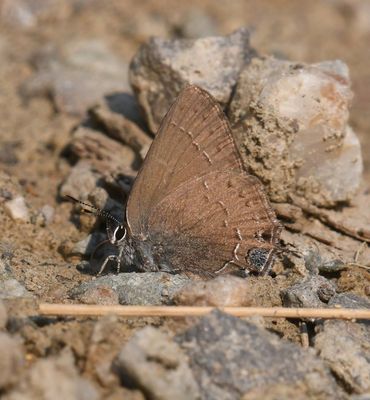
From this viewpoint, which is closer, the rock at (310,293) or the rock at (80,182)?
the rock at (310,293)

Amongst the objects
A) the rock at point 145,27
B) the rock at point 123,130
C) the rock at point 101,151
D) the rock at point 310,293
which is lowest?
the rock at point 310,293

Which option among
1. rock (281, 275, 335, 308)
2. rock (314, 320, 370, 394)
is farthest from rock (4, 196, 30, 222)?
rock (314, 320, 370, 394)

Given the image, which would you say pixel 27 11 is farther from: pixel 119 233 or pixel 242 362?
pixel 242 362

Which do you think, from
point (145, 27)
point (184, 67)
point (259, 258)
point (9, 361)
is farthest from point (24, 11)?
point (9, 361)

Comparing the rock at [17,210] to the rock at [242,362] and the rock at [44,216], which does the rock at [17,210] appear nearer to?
the rock at [44,216]

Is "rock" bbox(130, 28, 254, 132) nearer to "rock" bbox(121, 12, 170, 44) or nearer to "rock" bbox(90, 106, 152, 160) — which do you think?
"rock" bbox(90, 106, 152, 160)

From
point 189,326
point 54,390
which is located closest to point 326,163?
point 189,326

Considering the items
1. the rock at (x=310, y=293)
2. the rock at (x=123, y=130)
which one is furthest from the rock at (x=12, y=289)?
the rock at (x=123, y=130)
